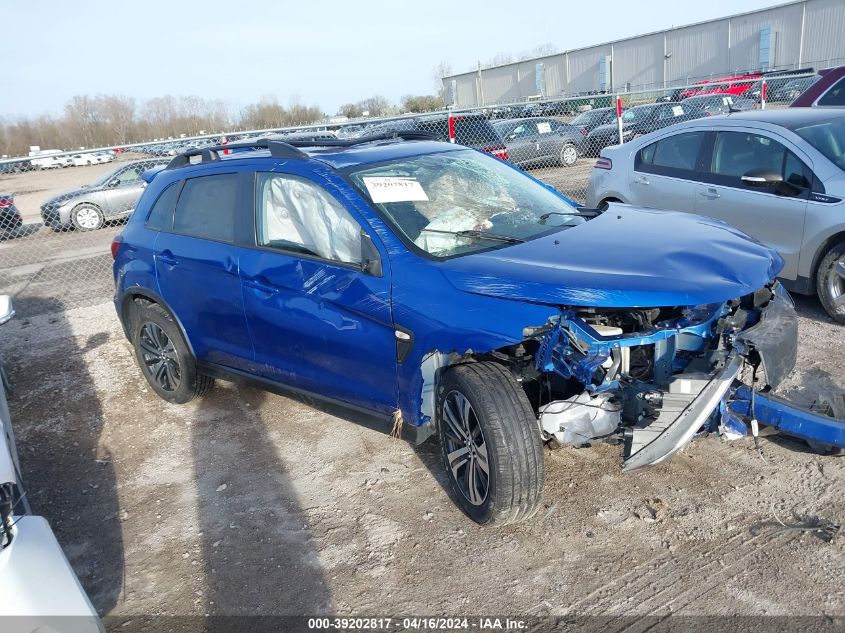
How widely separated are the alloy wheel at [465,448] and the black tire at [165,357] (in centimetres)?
234

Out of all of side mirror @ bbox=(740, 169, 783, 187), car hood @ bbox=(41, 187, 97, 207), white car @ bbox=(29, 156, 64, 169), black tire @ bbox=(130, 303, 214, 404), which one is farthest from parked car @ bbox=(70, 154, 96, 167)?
side mirror @ bbox=(740, 169, 783, 187)

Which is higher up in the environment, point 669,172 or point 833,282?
point 669,172

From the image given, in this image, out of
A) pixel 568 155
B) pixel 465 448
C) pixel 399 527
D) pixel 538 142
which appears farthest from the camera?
pixel 568 155

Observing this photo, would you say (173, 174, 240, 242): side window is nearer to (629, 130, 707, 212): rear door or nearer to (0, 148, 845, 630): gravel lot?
(0, 148, 845, 630): gravel lot

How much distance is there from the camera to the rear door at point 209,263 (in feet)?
14.4

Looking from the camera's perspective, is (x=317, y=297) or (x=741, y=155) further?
(x=741, y=155)

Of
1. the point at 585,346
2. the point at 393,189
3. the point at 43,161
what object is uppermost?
the point at 43,161

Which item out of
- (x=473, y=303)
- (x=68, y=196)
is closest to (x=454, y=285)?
(x=473, y=303)

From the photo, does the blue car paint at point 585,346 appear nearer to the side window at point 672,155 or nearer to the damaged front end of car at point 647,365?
the damaged front end of car at point 647,365

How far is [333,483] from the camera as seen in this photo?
4031 mm

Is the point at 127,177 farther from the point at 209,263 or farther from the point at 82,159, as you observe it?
the point at 209,263

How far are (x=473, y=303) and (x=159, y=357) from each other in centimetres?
305

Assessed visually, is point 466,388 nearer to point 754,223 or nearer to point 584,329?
point 584,329

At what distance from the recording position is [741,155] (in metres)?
6.12
